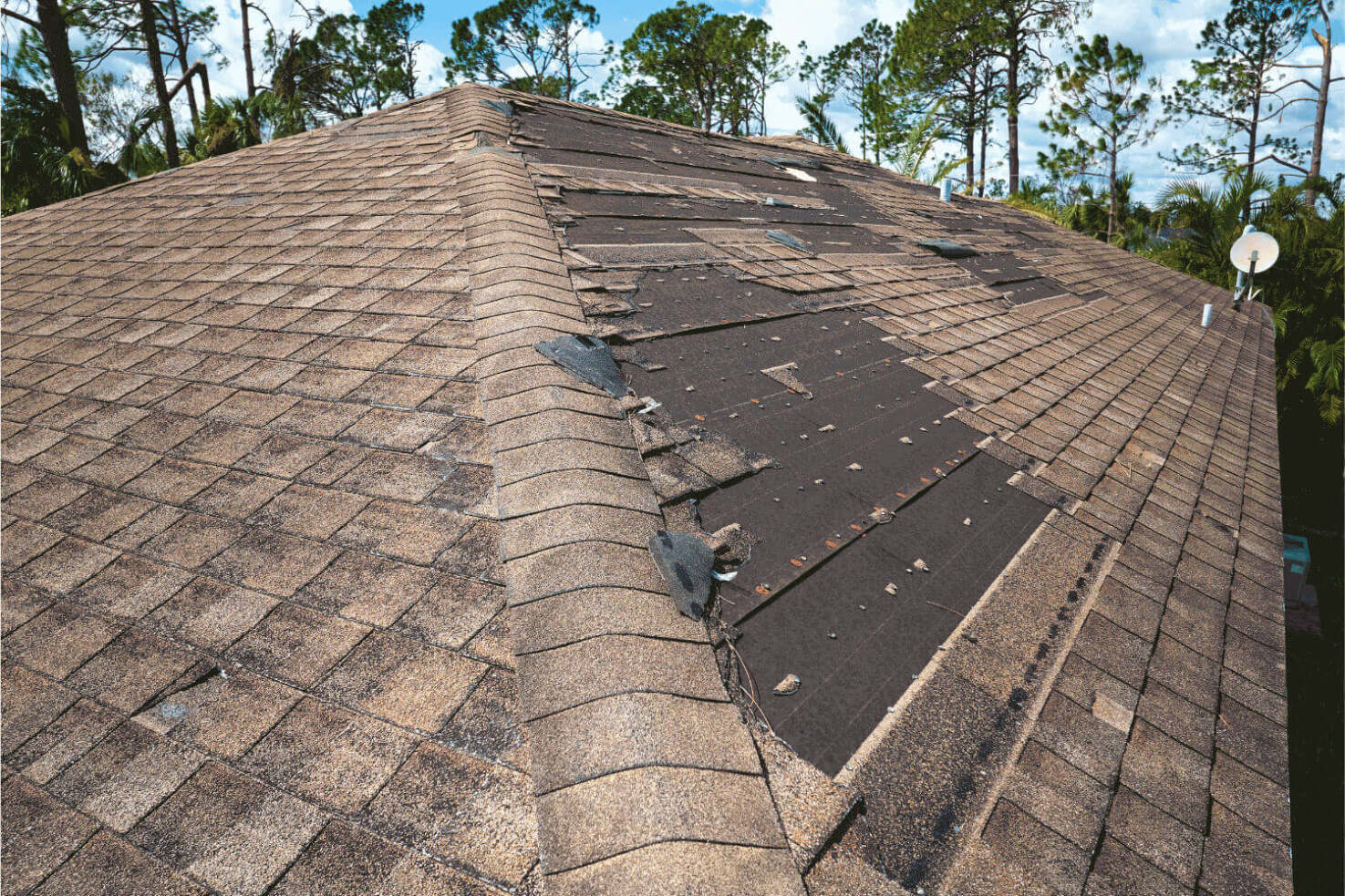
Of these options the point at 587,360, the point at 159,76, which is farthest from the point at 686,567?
the point at 159,76

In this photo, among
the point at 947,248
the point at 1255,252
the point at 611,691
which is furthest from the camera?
the point at 1255,252

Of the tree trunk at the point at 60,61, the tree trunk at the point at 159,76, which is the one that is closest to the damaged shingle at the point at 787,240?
the tree trunk at the point at 60,61

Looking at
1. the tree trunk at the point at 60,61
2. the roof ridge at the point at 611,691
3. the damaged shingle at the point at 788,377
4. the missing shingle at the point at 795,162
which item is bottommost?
the roof ridge at the point at 611,691

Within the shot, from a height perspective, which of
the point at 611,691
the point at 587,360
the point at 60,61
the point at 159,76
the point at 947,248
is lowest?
the point at 611,691

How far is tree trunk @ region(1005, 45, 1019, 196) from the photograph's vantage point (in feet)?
101

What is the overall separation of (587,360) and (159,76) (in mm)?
25185

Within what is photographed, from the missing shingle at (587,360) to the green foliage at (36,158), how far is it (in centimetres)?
1605

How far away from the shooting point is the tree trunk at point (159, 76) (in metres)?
18.5

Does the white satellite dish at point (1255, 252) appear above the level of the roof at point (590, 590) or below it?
above

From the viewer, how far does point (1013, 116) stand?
30.8m

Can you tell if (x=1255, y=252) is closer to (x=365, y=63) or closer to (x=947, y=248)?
(x=947, y=248)

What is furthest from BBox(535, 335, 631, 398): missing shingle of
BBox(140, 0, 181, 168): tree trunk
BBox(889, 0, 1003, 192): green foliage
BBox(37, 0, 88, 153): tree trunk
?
BBox(889, 0, 1003, 192): green foliage

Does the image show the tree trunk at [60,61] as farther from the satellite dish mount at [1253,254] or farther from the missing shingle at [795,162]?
the satellite dish mount at [1253,254]

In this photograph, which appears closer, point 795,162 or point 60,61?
point 795,162
